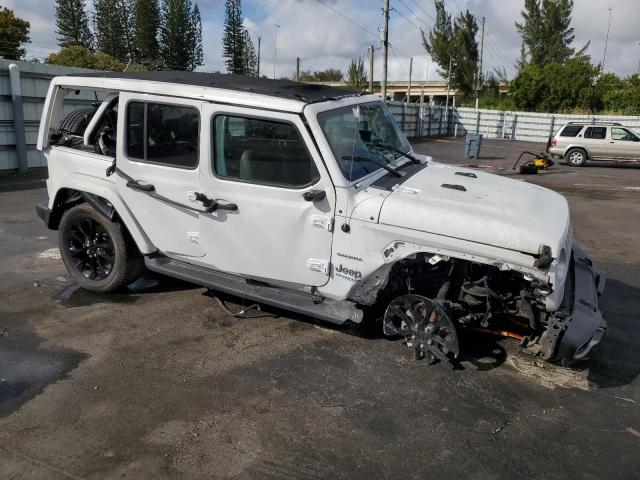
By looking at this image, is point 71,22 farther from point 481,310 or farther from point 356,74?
point 481,310

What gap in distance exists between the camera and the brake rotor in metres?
→ 3.86

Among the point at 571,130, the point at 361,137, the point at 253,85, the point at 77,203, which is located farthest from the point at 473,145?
the point at 77,203

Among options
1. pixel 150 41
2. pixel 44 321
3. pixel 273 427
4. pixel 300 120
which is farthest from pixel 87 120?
pixel 150 41

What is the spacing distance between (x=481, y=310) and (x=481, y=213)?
79 cm

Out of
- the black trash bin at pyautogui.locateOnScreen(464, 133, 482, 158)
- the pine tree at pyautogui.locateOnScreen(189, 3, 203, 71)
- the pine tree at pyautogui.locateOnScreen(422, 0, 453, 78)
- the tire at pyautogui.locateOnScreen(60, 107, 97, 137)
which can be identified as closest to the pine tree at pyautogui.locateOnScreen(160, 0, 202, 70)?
the pine tree at pyautogui.locateOnScreen(189, 3, 203, 71)

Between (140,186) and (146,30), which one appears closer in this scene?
(140,186)

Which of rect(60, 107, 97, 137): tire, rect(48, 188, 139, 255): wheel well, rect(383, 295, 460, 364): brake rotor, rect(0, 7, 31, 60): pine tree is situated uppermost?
rect(0, 7, 31, 60): pine tree

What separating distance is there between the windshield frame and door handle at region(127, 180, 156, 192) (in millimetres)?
1619

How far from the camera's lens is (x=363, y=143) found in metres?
4.48

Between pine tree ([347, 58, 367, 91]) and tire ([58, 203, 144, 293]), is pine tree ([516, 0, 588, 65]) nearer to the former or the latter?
pine tree ([347, 58, 367, 91])

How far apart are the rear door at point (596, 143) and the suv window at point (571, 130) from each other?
307 millimetres

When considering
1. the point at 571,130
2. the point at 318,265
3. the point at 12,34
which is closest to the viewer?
the point at 318,265

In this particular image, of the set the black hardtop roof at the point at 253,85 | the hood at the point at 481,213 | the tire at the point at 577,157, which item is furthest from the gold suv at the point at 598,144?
the black hardtop roof at the point at 253,85

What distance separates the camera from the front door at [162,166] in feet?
14.6
